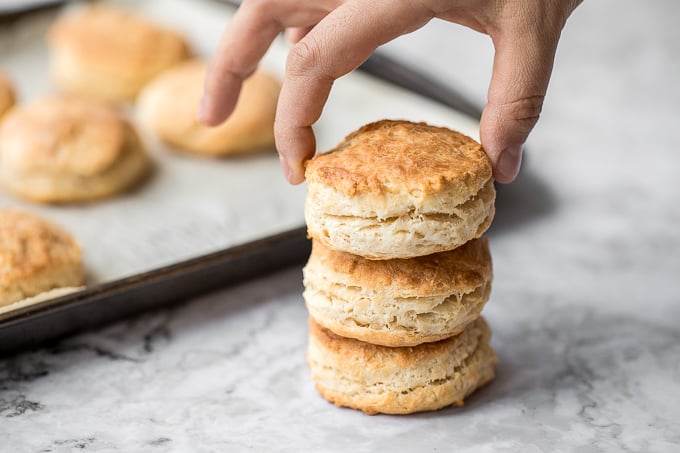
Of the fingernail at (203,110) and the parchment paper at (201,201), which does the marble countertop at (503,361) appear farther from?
the fingernail at (203,110)

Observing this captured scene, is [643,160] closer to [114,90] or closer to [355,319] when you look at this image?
[355,319]

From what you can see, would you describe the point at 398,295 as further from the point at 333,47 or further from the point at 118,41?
the point at 118,41

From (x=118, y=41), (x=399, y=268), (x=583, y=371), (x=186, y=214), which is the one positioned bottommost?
(x=583, y=371)

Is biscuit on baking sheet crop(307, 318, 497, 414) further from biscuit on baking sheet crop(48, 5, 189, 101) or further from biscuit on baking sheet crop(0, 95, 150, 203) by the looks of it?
biscuit on baking sheet crop(48, 5, 189, 101)

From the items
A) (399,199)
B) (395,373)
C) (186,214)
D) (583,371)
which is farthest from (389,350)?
(186,214)

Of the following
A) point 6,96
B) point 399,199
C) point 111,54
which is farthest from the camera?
point 111,54

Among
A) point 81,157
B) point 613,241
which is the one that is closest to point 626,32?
point 613,241

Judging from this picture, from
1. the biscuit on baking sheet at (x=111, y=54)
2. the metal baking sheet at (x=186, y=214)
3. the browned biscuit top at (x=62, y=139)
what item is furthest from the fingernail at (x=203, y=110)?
the biscuit on baking sheet at (x=111, y=54)
